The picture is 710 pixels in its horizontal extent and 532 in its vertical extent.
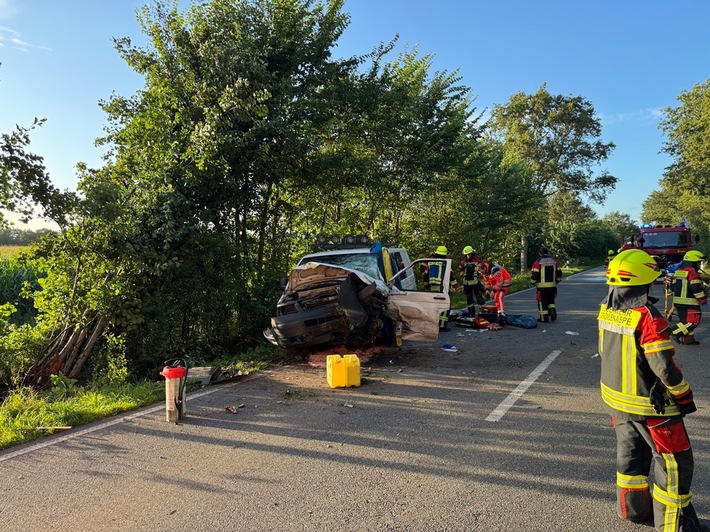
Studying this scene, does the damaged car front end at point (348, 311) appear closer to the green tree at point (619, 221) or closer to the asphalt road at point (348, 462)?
the asphalt road at point (348, 462)

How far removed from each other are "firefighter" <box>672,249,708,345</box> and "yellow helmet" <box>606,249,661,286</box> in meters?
6.54

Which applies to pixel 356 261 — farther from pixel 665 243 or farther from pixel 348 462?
pixel 665 243

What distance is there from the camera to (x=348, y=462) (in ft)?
13.1

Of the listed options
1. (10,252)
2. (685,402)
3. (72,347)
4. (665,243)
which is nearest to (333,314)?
(72,347)

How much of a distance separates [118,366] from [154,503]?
4835 mm

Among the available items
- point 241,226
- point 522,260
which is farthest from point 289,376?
point 522,260

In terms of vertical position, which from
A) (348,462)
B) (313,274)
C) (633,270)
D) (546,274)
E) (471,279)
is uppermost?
(633,270)

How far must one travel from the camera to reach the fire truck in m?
20.7

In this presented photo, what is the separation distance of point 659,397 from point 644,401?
84mm

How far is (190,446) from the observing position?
441 centimetres

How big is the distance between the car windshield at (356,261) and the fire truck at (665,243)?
644 inches

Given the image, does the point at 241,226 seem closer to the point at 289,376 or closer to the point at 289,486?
the point at 289,376

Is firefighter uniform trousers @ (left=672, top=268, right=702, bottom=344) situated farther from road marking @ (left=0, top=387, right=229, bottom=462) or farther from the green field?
the green field

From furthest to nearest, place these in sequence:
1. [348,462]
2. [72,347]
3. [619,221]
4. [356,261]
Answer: [619,221] → [356,261] → [72,347] → [348,462]
